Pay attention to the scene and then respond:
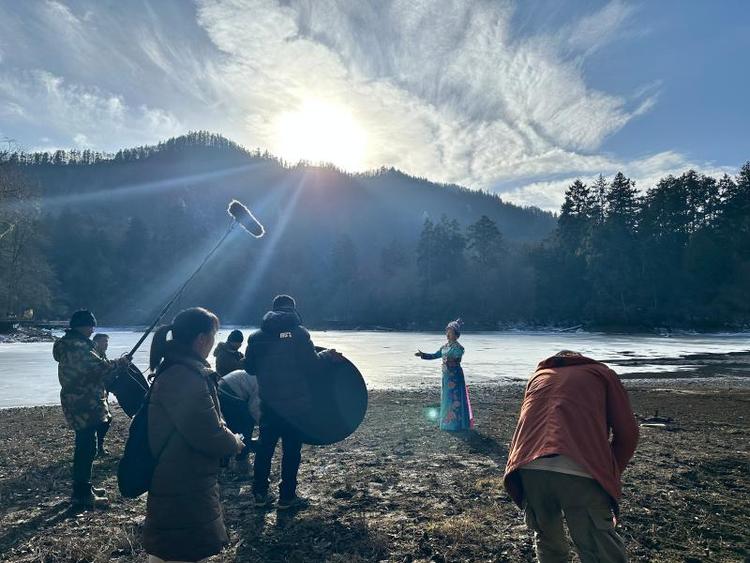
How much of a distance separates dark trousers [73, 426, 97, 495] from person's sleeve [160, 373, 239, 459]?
3.86 meters

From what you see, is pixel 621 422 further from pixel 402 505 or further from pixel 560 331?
pixel 560 331

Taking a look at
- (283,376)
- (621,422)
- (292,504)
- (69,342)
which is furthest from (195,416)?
(69,342)

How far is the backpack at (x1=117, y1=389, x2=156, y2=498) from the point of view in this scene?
3186 mm

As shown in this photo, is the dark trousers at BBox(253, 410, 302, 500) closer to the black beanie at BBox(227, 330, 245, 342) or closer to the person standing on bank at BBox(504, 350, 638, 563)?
the black beanie at BBox(227, 330, 245, 342)

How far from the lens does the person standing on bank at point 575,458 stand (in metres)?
3.29

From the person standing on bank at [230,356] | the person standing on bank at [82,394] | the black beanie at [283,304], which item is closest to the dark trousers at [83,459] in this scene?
the person standing on bank at [82,394]

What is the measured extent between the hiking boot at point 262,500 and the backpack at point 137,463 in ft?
10.5

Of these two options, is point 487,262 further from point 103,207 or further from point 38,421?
point 103,207

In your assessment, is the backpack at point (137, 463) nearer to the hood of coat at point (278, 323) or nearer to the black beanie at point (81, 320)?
the hood of coat at point (278, 323)

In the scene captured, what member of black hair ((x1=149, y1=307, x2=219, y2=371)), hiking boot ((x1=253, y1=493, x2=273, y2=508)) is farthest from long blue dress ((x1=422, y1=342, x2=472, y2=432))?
black hair ((x1=149, y1=307, x2=219, y2=371))

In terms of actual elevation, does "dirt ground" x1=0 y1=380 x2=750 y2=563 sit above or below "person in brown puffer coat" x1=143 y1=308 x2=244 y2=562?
below

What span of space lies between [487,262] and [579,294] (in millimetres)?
19182

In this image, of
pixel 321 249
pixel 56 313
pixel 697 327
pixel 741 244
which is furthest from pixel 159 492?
pixel 321 249

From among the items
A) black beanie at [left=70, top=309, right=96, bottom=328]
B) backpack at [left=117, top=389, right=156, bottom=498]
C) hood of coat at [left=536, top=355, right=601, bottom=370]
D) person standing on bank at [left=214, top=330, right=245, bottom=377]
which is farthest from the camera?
person standing on bank at [left=214, top=330, right=245, bottom=377]
